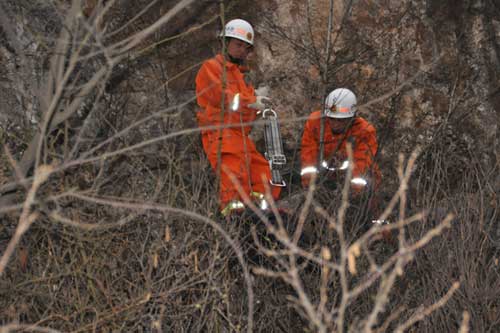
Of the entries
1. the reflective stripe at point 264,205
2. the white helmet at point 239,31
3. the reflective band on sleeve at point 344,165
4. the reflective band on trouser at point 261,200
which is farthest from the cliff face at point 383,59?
the reflective stripe at point 264,205

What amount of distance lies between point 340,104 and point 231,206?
213 cm

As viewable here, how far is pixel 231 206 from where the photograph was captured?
6.30 meters

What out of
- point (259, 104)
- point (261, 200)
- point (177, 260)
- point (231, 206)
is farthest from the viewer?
point (259, 104)

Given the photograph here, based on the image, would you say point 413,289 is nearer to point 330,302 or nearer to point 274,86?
point 330,302

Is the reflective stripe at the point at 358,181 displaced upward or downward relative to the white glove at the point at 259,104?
downward

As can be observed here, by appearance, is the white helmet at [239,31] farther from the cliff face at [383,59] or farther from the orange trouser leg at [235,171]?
the cliff face at [383,59]

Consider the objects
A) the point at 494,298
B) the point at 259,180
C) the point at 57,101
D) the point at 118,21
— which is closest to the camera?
the point at 57,101

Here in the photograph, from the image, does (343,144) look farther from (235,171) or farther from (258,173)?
(235,171)

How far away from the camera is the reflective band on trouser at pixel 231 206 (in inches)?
242

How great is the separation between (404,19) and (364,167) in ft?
9.31

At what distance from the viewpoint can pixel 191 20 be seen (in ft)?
32.4

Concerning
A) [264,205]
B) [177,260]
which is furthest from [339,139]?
[177,260]

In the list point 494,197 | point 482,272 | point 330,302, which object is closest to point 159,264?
point 330,302

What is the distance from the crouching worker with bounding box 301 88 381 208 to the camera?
7.37 meters
